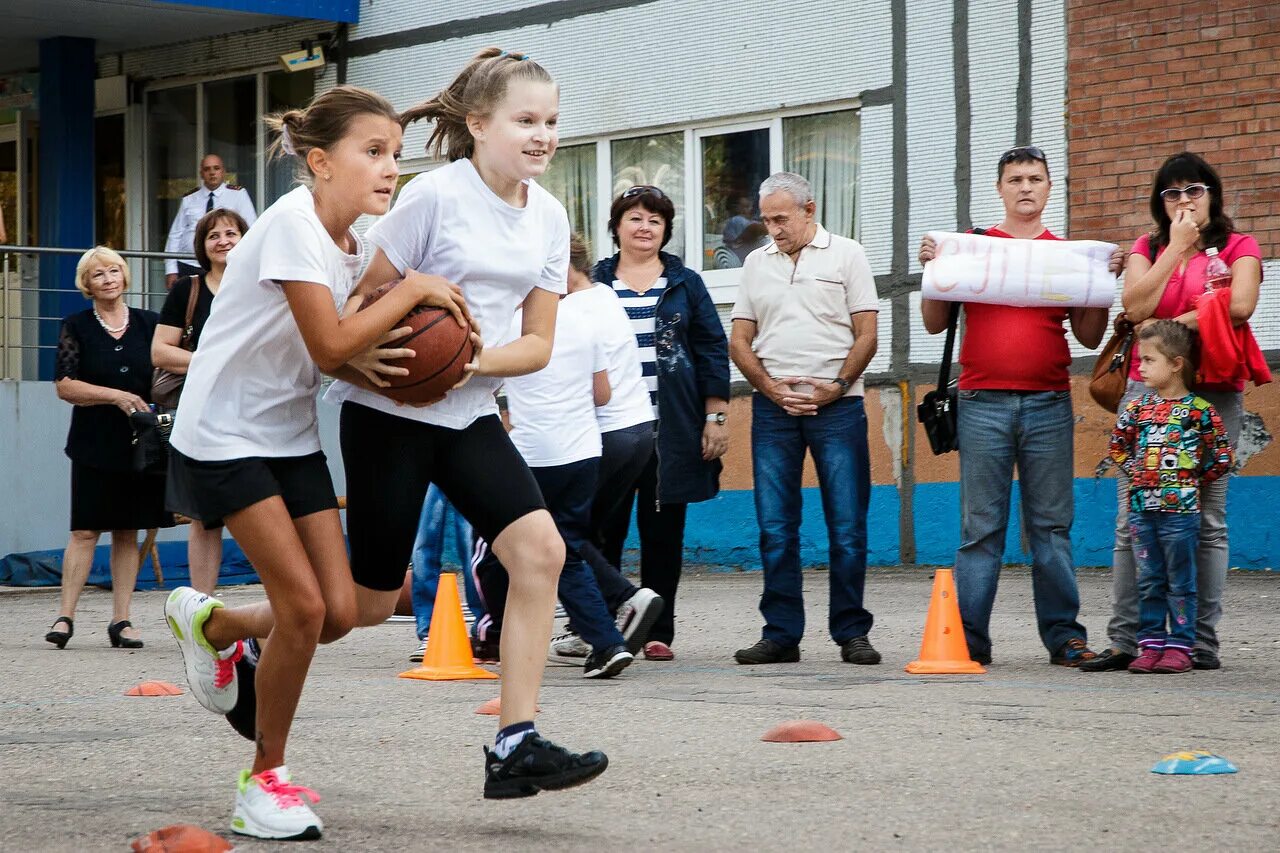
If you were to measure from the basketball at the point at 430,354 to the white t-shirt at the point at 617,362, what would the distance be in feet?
11.2

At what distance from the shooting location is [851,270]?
7824 millimetres

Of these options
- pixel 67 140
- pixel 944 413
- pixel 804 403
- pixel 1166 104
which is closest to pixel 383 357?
pixel 804 403

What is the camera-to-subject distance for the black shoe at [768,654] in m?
7.62

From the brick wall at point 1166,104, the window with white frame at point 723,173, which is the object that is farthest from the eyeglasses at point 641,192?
the window with white frame at point 723,173

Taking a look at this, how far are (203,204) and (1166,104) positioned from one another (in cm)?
840

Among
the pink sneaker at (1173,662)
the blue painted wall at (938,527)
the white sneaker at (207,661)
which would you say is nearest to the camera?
the white sneaker at (207,661)

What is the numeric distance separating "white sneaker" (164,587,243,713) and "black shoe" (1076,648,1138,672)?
3.78m

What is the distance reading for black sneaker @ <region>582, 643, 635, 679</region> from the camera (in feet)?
23.0

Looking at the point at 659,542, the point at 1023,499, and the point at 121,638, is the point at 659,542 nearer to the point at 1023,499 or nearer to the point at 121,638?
the point at 1023,499

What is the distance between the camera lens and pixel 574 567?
7.14m

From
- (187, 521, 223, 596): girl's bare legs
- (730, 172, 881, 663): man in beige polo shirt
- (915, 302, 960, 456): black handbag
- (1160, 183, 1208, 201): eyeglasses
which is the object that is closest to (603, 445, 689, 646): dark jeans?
Result: (730, 172, 881, 663): man in beige polo shirt

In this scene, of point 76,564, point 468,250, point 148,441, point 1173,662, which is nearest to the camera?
point 468,250

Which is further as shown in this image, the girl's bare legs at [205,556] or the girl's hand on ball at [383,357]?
the girl's bare legs at [205,556]

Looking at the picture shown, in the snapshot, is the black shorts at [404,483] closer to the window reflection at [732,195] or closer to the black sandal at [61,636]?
the black sandal at [61,636]
